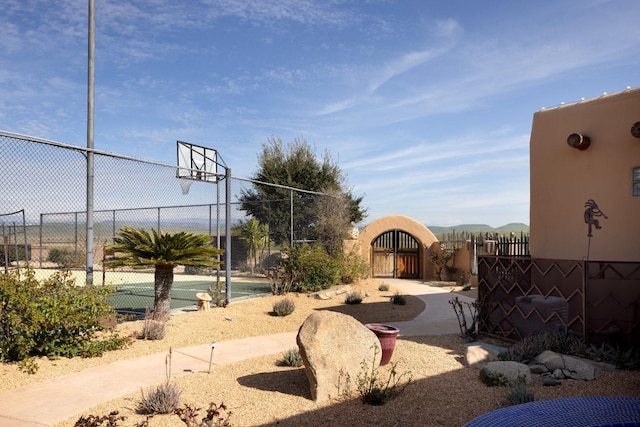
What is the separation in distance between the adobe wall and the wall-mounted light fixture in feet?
0.36

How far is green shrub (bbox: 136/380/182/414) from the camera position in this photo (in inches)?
204

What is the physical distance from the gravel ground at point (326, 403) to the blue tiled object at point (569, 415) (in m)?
0.96

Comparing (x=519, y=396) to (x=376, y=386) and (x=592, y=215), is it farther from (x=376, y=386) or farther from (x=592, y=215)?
(x=592, y=215)

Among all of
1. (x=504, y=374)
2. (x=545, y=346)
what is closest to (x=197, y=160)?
(x=545, y=346)

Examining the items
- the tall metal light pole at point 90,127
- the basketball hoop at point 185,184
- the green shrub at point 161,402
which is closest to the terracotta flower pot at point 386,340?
the green shrub at point 161,402

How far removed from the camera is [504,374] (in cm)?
602

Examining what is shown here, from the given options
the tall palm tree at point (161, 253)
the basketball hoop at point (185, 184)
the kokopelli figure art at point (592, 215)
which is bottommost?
the tall palm tree at point (161, 253)

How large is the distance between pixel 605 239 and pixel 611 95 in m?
2.54

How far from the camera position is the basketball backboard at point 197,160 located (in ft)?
40.7

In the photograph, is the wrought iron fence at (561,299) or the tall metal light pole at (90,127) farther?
the tall metal light pole at (90,127)

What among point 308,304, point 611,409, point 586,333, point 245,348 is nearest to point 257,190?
point 308,304

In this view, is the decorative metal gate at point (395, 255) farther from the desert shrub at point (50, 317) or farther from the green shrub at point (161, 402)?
the green shrub at point (161, 402)

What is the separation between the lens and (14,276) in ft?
24.0

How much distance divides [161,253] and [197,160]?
435 cm
